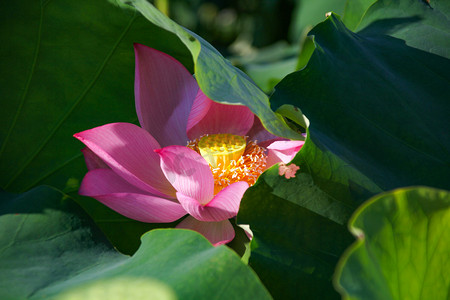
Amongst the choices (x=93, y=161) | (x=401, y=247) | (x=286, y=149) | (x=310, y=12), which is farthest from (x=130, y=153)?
(x=310, y=12)

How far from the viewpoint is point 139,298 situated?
0.26 meters

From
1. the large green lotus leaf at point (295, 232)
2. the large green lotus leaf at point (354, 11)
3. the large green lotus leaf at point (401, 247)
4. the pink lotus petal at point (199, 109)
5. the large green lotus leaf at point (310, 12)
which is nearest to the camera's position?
the large green lotus leaf at point (401, 247)

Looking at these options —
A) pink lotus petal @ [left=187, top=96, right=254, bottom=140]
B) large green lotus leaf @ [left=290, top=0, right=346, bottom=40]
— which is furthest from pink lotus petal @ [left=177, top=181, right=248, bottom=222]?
large green lotus leaf @ [left=290, top=0, right=346, bottom=40]

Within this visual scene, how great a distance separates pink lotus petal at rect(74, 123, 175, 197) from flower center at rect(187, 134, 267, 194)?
0.19 ft

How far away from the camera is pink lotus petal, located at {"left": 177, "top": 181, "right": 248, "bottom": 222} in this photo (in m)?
0.45

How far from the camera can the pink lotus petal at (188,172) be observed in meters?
0.46

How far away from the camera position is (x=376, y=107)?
17.5 inches

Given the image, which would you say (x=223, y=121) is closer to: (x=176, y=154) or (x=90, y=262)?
(x=176, y=154)

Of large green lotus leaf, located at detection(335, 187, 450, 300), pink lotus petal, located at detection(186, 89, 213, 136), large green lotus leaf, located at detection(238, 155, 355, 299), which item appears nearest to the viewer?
large green lotus leaf, located at detection(335, 187, 450, 300)

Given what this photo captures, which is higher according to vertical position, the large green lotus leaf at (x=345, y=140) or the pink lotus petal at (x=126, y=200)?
the large green lotus leaf at (x=345, y=140)

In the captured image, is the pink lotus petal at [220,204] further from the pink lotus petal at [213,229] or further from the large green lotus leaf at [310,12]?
the large green lotus leaf at [310,12]

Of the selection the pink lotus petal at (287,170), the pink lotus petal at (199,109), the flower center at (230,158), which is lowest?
the flower center at (230,158)

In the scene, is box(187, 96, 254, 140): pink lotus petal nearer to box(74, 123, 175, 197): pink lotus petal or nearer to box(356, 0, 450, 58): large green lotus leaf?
box(74, 123, 175, 197): pink lotus petal

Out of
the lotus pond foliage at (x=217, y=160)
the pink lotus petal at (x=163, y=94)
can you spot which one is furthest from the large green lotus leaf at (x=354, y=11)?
the pink lotus petal at (x=163, y=94)
